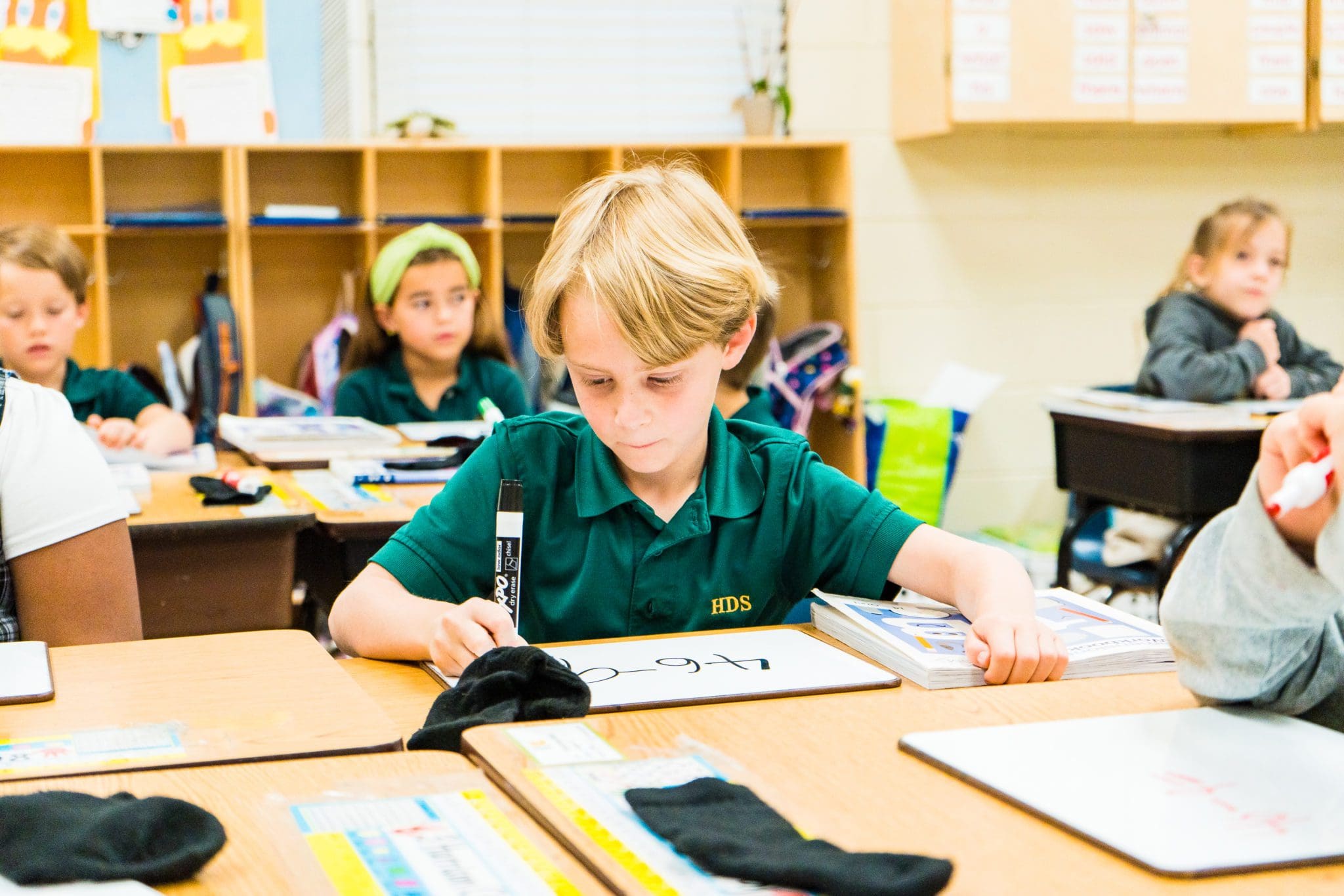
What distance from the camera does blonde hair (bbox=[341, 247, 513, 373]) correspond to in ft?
12.5

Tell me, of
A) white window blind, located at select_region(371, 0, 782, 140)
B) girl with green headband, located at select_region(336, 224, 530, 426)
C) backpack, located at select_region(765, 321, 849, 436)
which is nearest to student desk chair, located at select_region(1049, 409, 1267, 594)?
backpack, located at select_region(765, 321, 849, 436)

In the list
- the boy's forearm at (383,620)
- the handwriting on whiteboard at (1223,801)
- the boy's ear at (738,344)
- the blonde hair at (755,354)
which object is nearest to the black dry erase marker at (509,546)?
the boy's forearm at (383,620)

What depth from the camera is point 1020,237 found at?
489cm

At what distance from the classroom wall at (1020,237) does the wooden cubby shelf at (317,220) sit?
0.23 m

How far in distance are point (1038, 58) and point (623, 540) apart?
3361 millimetres

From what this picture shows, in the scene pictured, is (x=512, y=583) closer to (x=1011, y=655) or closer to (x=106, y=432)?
(x=1011, y=655)

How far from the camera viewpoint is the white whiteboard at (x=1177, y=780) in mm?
723

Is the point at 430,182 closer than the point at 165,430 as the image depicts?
No

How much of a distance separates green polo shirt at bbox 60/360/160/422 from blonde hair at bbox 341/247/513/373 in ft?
2.05

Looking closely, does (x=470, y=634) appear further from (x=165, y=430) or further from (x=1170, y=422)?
(x=1170, y=422)

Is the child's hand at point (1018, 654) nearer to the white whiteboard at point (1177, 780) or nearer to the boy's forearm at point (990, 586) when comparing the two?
the boy's forearm at point (990, 586)

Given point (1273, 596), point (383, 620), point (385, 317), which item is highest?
point (385, 317)

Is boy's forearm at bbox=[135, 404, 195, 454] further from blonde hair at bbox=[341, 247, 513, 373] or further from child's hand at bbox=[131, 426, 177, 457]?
blonde hair at bbox=[341, 247, 513, 373]

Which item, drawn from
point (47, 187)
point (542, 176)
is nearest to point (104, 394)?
point (47, 187)
